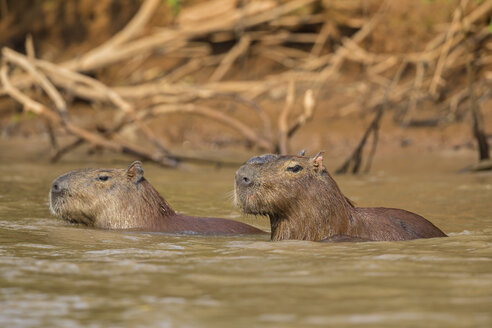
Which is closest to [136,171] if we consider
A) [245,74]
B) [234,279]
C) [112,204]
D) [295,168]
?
[112,204]

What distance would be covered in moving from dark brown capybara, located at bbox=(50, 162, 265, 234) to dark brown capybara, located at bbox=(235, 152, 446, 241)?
0.88 metres

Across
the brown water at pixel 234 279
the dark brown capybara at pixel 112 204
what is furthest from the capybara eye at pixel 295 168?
the dark brown capybara at pixel 112 204

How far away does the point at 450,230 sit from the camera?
559 centimetres

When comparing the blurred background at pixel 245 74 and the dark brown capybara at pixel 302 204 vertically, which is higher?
the blurred background at pixel 245 74

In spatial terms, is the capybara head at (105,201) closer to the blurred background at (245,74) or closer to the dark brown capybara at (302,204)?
the dark brown capybara at (302,204)

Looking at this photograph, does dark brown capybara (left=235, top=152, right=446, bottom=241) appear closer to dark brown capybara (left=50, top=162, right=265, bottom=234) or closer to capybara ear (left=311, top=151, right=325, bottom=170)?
capybara ear (left=311, top=151, right=325, bottom=170)

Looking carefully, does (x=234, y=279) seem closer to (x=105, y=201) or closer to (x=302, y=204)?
(x=302, y=204)

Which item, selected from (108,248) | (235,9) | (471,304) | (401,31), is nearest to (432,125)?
(401,31)

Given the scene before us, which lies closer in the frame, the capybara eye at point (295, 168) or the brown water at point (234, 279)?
the brown water at point (234, 279)

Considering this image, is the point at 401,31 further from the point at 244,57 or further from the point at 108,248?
the point at 108,248

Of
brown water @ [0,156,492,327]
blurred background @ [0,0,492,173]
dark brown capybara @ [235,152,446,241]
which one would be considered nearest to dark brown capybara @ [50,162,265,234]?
brown water @ [0,156,492,327]

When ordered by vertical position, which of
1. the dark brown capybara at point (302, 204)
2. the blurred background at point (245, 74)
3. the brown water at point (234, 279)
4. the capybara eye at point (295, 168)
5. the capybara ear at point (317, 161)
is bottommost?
the brown water at point (234, 279)

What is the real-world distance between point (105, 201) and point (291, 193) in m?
1.63

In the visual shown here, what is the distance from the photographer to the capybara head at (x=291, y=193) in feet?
15.3
